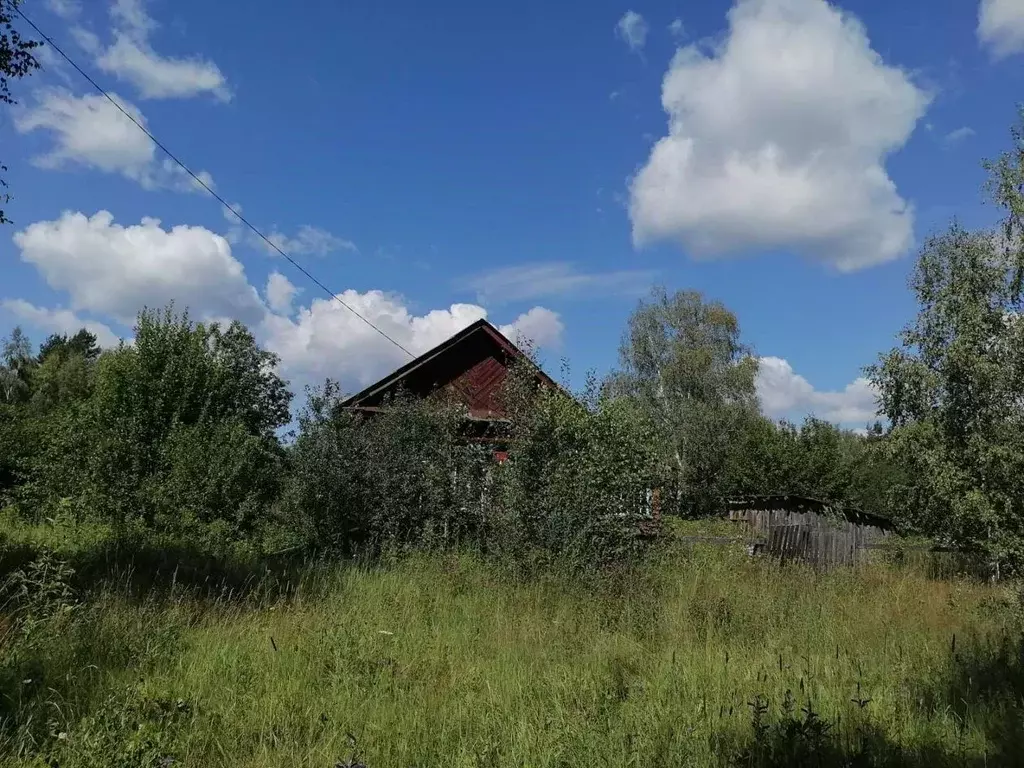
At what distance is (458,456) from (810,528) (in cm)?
780

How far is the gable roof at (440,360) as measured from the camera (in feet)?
65.1

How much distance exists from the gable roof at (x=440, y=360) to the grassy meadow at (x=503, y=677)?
11.7 meters

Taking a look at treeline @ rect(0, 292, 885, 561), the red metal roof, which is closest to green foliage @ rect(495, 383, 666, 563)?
treeline @ rect(0, 292, 885, 561)

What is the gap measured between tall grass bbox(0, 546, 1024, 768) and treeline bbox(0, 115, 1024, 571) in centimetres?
306

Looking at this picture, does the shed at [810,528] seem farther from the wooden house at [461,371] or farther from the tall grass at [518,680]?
the wooden house at [461,371]

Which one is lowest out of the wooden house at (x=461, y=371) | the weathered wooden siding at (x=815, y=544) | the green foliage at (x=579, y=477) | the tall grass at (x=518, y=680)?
the tall grass at (x=518, y=680)

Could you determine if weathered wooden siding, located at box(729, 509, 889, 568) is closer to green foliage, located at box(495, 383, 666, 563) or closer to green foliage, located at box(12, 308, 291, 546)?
green foliage, located at box(495, 383, 666, 563)

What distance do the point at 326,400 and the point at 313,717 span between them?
937cm

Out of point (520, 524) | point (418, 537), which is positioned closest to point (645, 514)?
point (520, 524)

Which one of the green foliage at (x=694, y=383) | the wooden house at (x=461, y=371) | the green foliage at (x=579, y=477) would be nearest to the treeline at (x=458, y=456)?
the green foliage at (x=579, y=477)

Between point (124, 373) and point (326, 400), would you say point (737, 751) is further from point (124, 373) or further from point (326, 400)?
point (124, 373)

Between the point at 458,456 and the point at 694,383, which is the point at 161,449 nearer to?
the point at 458,456

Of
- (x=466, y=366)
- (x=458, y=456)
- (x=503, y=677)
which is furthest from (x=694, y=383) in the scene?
(x=503, y=677)

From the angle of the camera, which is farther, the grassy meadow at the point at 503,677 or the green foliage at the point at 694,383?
the green foliage at the point at 694,383
